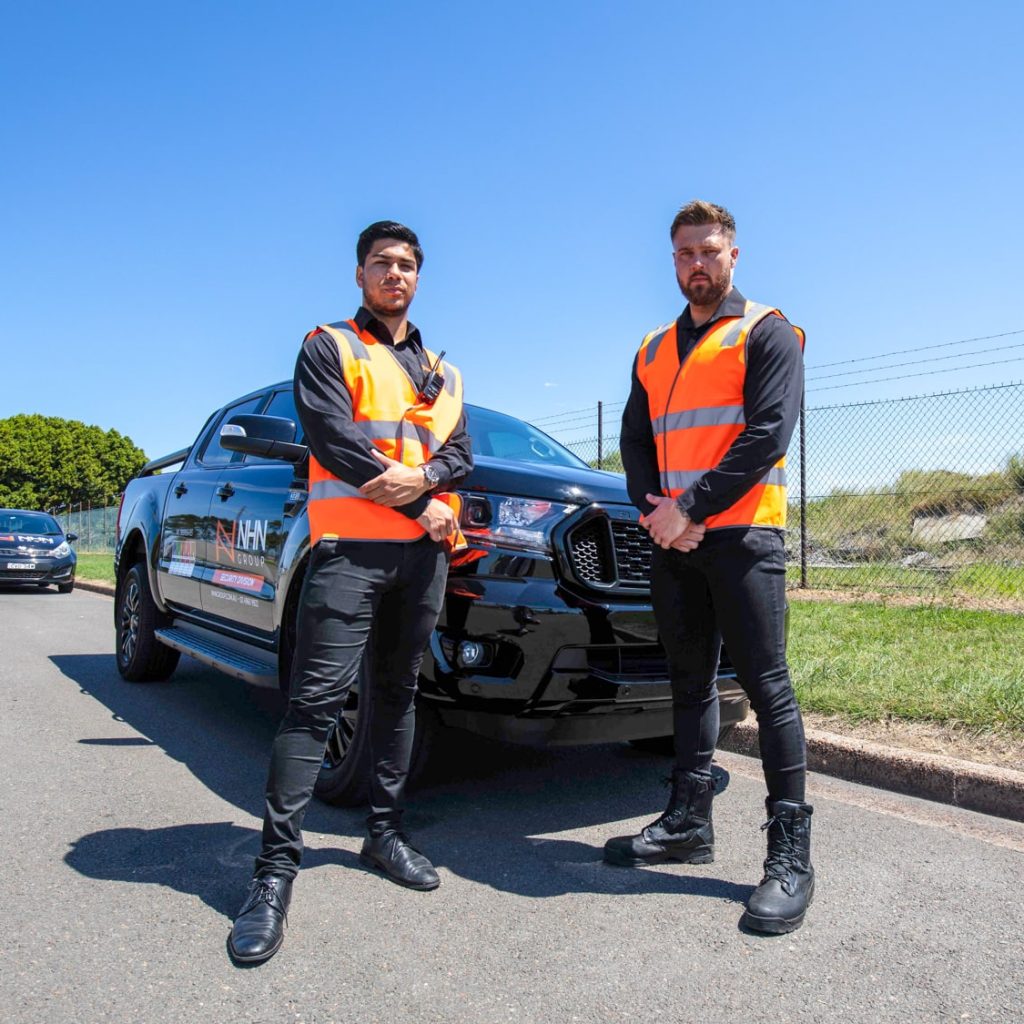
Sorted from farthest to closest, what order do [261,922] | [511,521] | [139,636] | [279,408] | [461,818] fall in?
[139,636], [279,408], [461,818], [511,521], [261,922]

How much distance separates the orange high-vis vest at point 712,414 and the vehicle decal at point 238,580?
2231 mm

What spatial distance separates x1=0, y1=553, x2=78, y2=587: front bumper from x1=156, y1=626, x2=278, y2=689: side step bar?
11225mm

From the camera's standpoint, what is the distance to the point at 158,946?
2.47 m

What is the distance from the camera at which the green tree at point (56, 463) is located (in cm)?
5897

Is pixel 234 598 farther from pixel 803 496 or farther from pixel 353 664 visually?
pixel 803 496

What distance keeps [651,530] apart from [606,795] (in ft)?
4.77

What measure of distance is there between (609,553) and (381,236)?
138cm

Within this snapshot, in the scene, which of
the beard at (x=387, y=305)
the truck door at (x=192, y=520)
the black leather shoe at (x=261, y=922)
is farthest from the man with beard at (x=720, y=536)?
the truck door at (x=192, y=520)

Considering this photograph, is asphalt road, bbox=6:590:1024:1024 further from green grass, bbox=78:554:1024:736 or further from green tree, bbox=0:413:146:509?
green tree, bbox=0:413:146:509

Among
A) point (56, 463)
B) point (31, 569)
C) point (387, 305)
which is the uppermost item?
point (56, 463)

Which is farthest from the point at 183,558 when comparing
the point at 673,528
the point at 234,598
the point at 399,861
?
the point at 673,528

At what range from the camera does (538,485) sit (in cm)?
348

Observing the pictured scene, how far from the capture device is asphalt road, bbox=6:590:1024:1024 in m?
2.21

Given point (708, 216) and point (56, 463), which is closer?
point (708, 216)
